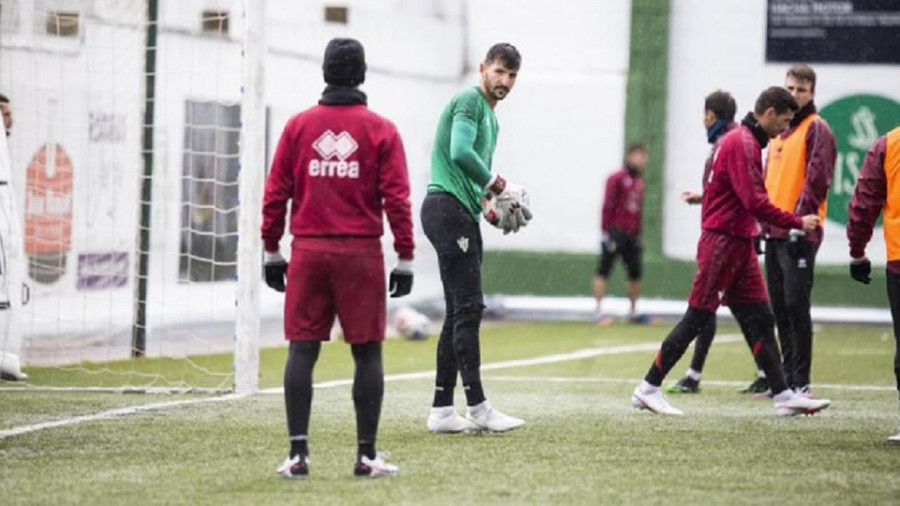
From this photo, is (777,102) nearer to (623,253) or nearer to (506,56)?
(506,56)

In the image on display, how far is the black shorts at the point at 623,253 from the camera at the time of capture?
74.0 feet

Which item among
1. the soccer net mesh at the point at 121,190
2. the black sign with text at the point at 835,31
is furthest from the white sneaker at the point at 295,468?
the black sign with text at the point at 835,31

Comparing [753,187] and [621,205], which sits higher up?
[753,187]

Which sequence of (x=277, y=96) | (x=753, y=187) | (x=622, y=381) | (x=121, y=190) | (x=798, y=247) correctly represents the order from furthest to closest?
1. (x=277, y=96)
2. (x=121, y=190)
3. (x=622, y=381)
4. (x=798, y=247)
5. (x=753, y=187)

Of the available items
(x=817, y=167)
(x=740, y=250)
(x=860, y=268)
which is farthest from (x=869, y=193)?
(x=817, y=167)

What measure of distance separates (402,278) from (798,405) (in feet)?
11.3

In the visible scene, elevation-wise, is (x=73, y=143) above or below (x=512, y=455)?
above

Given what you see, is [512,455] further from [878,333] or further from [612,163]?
[612,163]

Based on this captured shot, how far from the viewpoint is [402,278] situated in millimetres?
7730

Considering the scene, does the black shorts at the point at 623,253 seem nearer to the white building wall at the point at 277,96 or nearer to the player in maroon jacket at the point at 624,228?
the player in maroon jacket at the point at 624,228

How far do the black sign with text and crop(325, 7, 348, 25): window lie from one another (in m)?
5.51

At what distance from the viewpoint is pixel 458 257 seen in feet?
30.7

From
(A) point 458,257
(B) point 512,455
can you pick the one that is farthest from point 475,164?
(B) point 512,455

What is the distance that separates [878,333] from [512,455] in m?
13.4
